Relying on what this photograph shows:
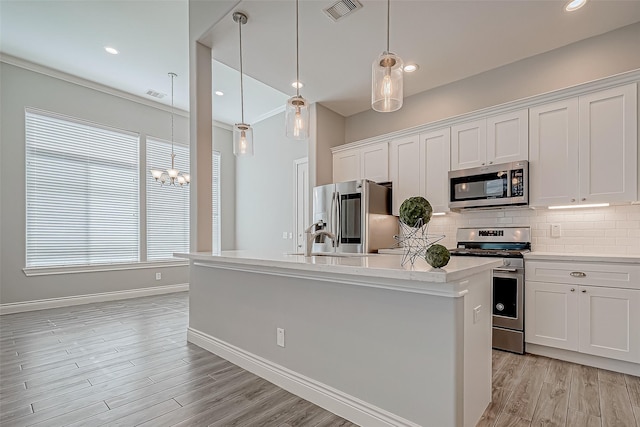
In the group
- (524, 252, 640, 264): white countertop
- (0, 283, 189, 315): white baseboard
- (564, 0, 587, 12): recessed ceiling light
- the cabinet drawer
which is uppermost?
(564, 0, 587, 12): recessed ceiling light

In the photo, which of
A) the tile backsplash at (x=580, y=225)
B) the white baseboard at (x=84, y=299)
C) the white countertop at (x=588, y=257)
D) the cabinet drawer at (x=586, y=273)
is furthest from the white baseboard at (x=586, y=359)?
the white baseboard at (x=84, y=299)

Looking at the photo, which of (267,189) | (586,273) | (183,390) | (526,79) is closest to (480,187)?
(586,273)

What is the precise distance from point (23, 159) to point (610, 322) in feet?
22.7

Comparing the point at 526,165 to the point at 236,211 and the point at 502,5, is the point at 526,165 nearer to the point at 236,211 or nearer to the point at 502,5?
the point at 502,5

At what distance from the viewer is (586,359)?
2613 millimetres

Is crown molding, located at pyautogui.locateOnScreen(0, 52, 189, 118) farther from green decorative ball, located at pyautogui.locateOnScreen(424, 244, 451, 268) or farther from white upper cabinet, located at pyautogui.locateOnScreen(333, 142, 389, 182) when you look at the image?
green decorative ball, located at pyautogui.locateOnScreen(424, 244, 451, 268)

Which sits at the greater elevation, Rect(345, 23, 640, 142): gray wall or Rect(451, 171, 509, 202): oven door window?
Rect(345, 23, 640, 142): gray wall

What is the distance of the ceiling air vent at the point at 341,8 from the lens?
2615 millimetres

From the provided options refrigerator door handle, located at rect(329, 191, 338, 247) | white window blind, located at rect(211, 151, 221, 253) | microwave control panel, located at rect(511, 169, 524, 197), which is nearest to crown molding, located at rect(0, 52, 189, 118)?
white window blind, located at rect(211, 151, 221, 253)

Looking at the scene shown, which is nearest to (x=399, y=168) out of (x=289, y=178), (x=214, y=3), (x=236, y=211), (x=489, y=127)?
(x=489, y=127)

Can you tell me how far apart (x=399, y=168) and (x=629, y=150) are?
2.12m

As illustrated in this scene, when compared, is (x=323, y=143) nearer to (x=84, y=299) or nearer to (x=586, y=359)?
(x=586, y=359)

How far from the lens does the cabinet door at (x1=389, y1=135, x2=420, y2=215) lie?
3898 mm

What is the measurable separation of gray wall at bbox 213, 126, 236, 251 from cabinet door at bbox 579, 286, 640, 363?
19.4 ft
